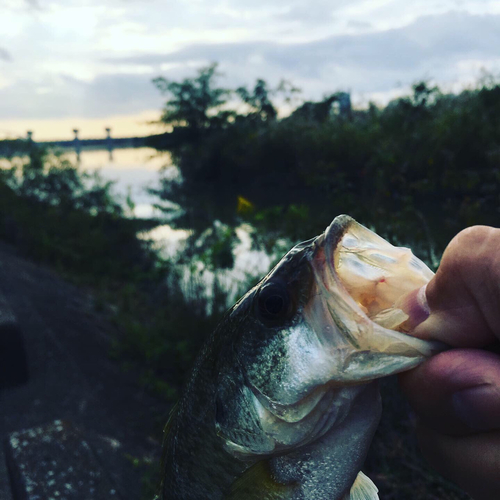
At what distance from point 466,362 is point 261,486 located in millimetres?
590

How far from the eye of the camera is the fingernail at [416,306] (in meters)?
1.09

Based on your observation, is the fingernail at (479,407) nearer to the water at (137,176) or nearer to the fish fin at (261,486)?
the fish fin at (261,486)

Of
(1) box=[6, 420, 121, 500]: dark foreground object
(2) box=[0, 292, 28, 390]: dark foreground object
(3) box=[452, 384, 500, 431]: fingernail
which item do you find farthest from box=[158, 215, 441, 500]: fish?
(2) box=[0, 292, 28, 390]: dark foreground object

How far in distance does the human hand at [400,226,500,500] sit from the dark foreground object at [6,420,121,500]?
2.15m

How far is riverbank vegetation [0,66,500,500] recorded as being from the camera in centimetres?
464

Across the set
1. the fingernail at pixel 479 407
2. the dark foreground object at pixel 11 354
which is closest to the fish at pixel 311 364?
the fingernail at pixel 479 407

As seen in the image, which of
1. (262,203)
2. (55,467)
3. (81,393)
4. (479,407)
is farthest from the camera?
(262,203)

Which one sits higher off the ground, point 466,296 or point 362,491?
point 466,296

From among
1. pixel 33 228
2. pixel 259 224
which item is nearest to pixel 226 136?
pixel 33 228

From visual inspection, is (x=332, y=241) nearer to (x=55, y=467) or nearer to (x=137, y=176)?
(x=55, y=467)

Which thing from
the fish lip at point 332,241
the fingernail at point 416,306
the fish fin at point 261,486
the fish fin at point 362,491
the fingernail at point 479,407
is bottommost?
the fish fin at point 362,491

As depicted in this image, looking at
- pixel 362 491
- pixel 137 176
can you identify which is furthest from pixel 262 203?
pixel 362 491

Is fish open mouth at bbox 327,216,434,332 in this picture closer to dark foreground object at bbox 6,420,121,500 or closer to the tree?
dark foreground object at bbox 6,420,121,500

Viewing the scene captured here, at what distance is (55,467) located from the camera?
2.82 metres
